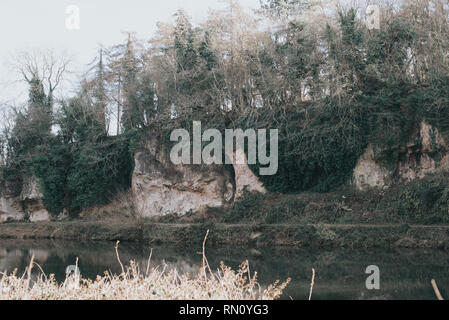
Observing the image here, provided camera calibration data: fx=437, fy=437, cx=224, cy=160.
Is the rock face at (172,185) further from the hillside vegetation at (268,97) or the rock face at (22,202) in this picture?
the rock face at (22,202)

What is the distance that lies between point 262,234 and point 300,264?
18.8 feet

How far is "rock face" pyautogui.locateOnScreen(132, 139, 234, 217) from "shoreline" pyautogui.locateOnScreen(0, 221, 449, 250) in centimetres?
316

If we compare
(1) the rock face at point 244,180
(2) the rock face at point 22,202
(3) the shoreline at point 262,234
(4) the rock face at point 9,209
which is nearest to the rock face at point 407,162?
(3) the shoreline at point 262,234

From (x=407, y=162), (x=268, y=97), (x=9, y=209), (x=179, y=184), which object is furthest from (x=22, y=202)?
(x=407, y=162)

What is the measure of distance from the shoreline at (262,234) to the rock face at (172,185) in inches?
124

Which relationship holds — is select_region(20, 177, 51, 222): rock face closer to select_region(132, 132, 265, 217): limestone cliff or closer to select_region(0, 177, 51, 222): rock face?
select_region(0, 177, 51, 222): rock face

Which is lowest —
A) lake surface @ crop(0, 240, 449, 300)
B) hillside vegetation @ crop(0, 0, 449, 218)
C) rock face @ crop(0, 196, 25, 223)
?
lake surface @ crop(0, 240, 449, 300)

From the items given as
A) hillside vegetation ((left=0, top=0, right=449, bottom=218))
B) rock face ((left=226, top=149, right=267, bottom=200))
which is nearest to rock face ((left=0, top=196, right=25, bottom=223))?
hillside vegetation ((left=0, top=0, right=449, bottom=218))

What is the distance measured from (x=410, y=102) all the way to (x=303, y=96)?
7.39 metres

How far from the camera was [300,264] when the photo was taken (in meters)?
15.0

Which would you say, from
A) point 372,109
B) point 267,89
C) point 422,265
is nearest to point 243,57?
point 267,89

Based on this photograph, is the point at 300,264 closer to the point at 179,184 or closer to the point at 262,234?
the point at 262,234

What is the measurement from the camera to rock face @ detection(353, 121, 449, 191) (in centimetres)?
2091

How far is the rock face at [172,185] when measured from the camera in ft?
89.5
